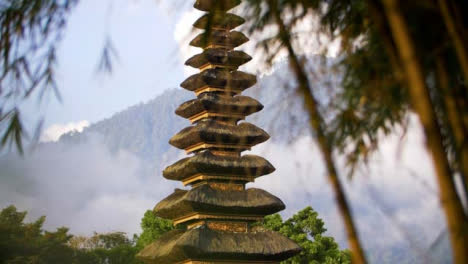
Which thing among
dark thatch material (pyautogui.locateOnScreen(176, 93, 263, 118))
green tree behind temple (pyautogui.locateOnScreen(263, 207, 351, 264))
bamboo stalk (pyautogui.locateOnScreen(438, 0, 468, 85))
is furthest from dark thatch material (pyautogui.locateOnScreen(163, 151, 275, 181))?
bamboo stalk (pyautogui.locateOnScreen(438, 0, 468, 85))

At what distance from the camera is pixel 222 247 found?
19812 mm

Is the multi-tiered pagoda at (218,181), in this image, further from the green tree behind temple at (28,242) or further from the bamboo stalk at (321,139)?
the bamboo stalk at (321,139)

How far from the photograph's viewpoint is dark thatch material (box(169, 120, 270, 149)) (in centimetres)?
2150

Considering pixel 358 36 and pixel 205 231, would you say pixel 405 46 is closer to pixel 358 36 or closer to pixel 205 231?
pixel 358 36

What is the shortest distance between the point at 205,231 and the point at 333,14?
46.6ft

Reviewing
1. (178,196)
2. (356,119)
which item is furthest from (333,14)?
(178,196)

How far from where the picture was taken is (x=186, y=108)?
22.6m

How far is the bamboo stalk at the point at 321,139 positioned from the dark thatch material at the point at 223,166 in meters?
15.4

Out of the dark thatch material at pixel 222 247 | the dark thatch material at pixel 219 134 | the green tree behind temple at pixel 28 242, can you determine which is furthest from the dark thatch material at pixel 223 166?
the green tree behind temple at pixel 28 242

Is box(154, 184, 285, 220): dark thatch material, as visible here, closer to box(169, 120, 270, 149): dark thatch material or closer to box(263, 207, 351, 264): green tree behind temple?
box(169, 120, 270, 149): dark thatch material

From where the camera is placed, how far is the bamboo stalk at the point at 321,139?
15.7 feet

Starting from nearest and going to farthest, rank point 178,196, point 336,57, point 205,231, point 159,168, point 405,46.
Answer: point 405,46 < point 336,57 < point 205,231 < point 178,196 < point 159,168

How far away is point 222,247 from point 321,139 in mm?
15067

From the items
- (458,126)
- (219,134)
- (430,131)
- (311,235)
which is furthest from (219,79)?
(430,131)
